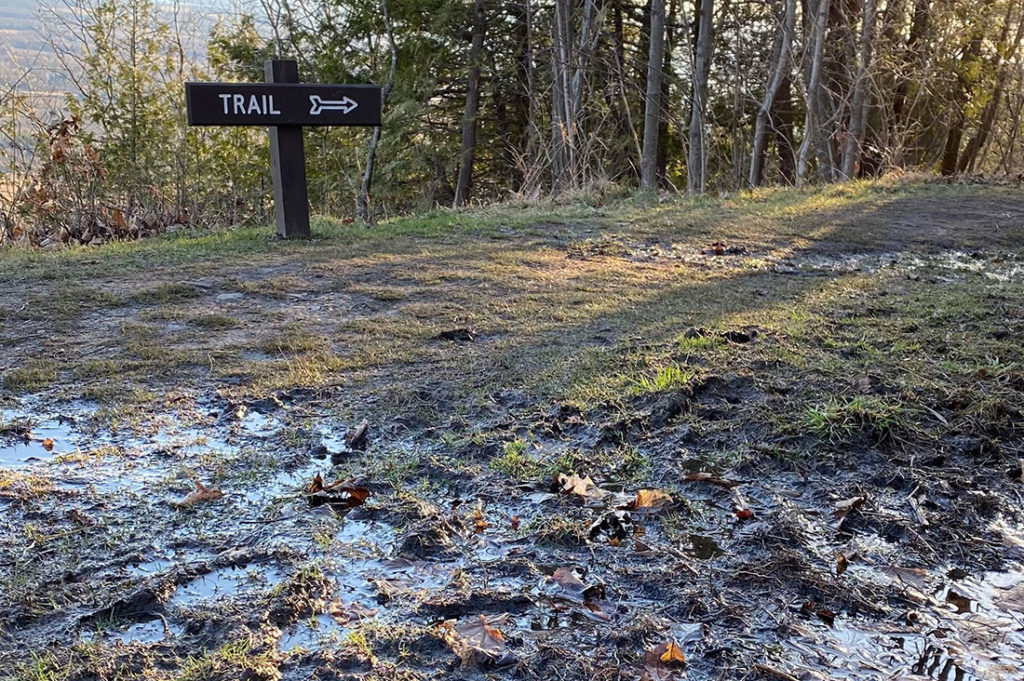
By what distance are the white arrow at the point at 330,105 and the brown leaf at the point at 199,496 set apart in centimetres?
491

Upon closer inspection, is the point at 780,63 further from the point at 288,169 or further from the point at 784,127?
the point at 288,169

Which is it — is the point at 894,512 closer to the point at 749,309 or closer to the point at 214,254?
the point at 749,309

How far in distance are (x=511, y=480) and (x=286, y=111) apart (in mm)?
5019

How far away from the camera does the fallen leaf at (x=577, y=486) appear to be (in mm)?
2719

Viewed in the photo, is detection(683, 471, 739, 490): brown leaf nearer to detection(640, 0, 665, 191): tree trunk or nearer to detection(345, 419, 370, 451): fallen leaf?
detection(345, 419, 370, 451): fallen leaf

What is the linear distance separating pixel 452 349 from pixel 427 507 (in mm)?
1658

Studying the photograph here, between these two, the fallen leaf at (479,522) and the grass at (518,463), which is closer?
the fallen leaf at (479,522)

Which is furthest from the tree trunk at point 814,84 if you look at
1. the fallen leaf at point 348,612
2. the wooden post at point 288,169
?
the fallen leaf at point 348,612

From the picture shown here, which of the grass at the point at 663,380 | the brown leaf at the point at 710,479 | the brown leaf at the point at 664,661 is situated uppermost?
the grass at the point at 663,380

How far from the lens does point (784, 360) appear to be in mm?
3738

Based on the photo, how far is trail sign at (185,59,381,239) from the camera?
6.53 metres

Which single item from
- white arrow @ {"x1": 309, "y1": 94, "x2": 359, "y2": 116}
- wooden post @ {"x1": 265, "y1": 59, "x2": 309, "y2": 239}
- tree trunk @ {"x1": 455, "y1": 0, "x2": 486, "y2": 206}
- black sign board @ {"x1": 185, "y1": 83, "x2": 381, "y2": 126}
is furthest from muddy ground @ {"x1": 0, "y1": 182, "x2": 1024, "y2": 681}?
tree trunk @ {"x1": 455, "y1": 0, "x2": 486, "y2": 206}

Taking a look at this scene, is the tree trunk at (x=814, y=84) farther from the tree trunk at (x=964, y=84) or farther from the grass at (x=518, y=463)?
the grass at (x=518, y=463)

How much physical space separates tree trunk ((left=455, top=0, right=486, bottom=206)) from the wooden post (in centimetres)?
1332
